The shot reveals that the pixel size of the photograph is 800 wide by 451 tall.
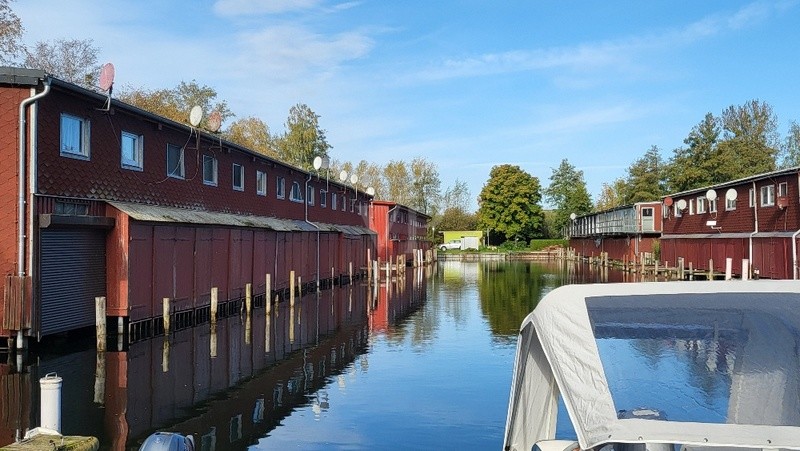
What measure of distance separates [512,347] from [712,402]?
43.7 feet

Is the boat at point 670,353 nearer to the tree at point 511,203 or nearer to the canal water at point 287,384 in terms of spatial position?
the canal water at point 287,384

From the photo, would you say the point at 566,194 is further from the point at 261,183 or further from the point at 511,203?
the point at 261,183

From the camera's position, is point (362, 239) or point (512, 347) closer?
point (512, 347)

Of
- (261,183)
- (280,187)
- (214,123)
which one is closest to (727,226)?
(280,187)

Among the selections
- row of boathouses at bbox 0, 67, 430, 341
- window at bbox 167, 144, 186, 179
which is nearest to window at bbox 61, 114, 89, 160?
row of boathouses at bbox 0, 67, 430, 341

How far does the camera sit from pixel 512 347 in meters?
17.4

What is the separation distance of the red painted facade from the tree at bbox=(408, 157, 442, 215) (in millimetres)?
73836

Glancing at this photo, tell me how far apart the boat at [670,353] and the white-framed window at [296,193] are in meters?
29.9

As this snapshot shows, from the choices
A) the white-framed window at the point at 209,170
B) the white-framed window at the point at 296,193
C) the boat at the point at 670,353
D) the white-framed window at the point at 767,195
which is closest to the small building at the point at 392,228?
the white-framed window at the point at 296,193

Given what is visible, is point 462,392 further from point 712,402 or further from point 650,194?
point 650,194

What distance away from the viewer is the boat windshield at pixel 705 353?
13.7 feet

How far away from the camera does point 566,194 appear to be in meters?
113

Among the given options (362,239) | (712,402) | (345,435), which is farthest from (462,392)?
(362,239)

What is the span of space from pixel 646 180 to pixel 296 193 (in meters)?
57.7
